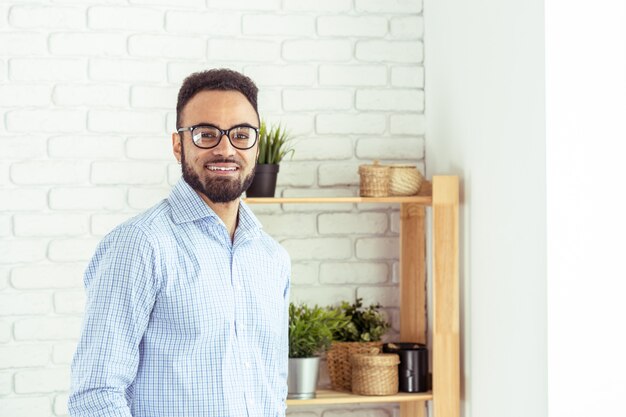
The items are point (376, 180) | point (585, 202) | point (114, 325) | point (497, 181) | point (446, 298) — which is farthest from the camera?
point (376, 180)

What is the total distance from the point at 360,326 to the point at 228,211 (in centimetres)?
86

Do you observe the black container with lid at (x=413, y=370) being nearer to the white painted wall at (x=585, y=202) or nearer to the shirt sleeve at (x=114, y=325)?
the white painted wall at (x=585, y=202)

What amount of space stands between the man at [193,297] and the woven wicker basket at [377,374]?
55cm

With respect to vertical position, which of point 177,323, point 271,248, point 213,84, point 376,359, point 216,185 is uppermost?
Result: point 213,84

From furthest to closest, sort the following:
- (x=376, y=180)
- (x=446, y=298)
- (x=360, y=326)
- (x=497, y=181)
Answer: (x=360, y=326) < (x=376, y=180) < (x=446, y=298) < (x=497, y=181)

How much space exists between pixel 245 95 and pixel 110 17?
929 mm

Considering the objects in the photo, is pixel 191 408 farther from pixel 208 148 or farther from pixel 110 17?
pixel 110 17

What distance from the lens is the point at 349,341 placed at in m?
2.56

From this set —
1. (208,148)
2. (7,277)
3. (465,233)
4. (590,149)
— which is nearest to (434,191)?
(465,233)

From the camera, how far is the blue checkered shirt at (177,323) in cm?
164

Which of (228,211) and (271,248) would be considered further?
(271,248)

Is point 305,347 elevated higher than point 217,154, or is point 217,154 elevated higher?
point 217,154

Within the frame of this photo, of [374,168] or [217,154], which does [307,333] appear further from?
[217,154]

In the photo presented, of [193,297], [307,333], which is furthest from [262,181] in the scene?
[193,297]
